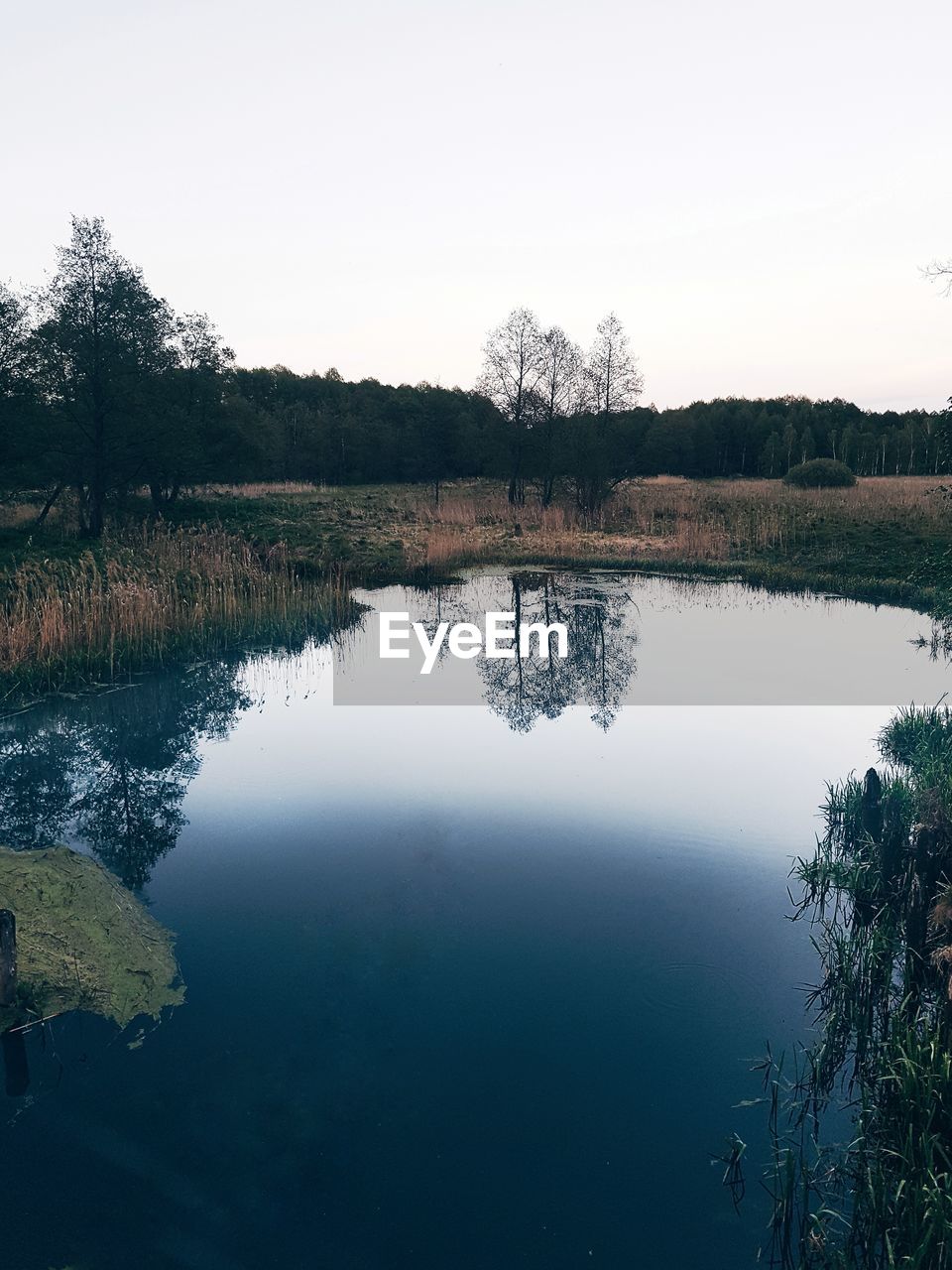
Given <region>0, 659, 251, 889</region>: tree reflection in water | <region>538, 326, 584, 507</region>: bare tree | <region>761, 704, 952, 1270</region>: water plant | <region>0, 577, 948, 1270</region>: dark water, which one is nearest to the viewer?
<region>761, 704, 952, 1270</region>: water plant

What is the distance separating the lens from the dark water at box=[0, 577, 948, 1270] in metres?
4.25

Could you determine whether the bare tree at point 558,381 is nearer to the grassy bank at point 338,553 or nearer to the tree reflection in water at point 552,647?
the grassy bank at point 338,553

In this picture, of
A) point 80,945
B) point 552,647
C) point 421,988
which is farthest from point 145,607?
point 421,988

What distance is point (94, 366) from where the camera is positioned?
2712 cm

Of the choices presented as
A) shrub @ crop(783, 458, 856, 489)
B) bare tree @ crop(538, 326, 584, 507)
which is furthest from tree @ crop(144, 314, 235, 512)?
shrub @ crop(783, 458, 856, 489)

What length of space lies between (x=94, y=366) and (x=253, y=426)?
15116 millimetres

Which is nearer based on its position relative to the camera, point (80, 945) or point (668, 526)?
point (80, 945)

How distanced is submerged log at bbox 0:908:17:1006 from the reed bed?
838cm

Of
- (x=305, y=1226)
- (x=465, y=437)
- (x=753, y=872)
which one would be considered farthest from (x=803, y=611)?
(x=465, y=437)

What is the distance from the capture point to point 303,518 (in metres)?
35.1

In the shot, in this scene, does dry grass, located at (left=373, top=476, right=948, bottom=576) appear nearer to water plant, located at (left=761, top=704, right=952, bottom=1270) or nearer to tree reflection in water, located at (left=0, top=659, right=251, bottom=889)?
tree reflection in water, located at (left=0, top=659, right=251, bottom=889)

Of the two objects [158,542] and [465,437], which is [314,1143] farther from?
[465,437]

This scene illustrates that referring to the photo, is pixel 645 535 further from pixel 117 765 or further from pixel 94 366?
pixel 117 765

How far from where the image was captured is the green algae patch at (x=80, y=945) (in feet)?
19.3
